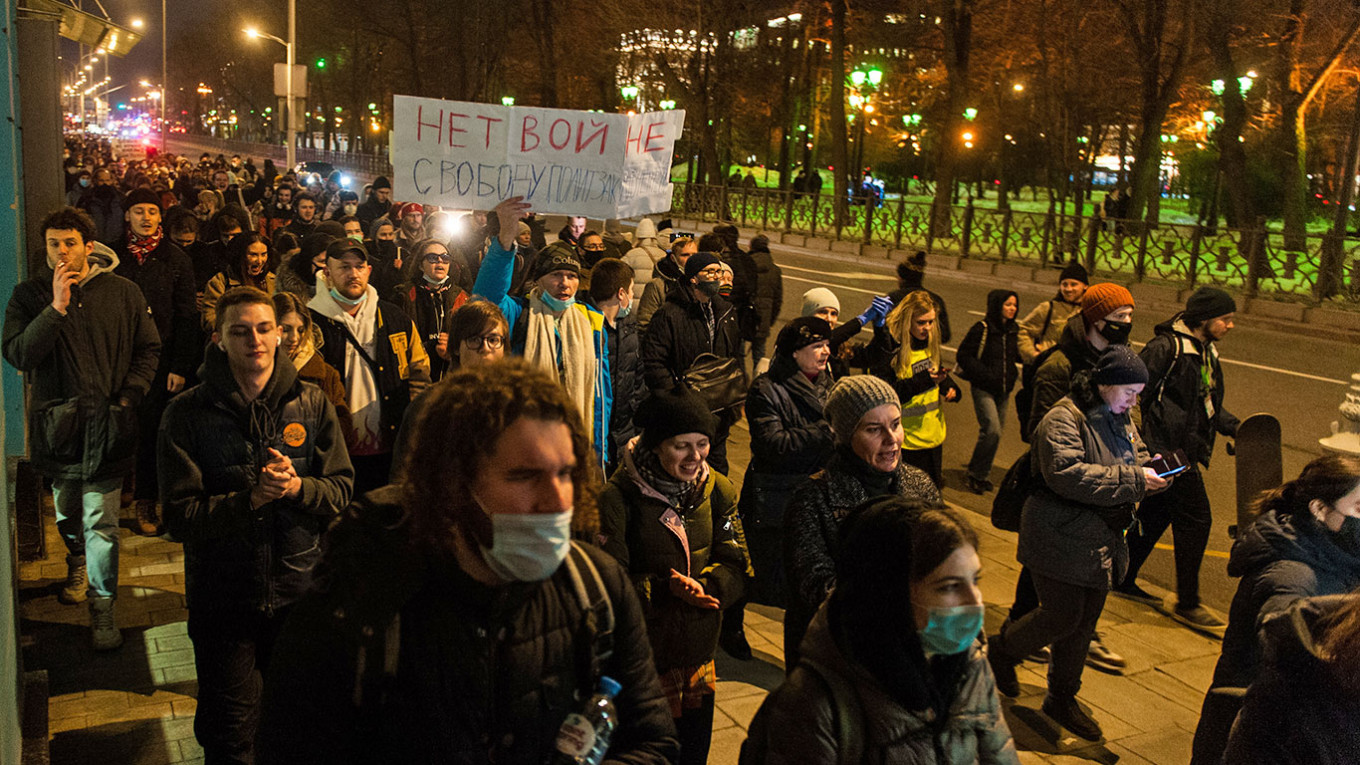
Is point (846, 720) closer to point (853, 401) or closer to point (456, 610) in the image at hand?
point (456, 610)

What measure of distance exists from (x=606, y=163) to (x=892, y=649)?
5.07 metres

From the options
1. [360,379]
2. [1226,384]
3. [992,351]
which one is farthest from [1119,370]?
[1226,384]

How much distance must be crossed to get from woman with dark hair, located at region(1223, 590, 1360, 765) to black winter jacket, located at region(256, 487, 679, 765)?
183 centimetres

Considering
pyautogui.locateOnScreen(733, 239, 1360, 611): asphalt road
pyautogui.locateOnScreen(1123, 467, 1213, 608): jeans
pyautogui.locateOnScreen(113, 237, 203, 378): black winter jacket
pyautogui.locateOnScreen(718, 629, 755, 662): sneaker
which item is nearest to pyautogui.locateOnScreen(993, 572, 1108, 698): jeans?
pyautogui.locateOnScreen(718, 629, 755, 662): sneaker

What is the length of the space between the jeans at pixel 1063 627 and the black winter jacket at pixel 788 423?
1.13 meters

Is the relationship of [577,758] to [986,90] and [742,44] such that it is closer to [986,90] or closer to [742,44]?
[986,90]

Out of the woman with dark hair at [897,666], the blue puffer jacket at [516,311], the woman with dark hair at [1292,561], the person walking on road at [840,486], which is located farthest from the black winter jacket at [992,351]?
the woman with dark hair at [897,666]

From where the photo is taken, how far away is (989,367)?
896 centimetres

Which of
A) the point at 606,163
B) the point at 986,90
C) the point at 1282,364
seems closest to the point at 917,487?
the point at 606,163

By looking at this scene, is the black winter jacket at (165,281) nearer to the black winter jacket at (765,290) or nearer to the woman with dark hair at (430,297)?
the woman with dark hair at (430,297)

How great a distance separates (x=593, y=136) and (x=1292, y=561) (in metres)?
4.44

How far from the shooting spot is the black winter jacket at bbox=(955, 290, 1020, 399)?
29.1 ft

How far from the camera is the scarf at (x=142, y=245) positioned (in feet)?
25.5

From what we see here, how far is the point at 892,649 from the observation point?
2.38 meters
